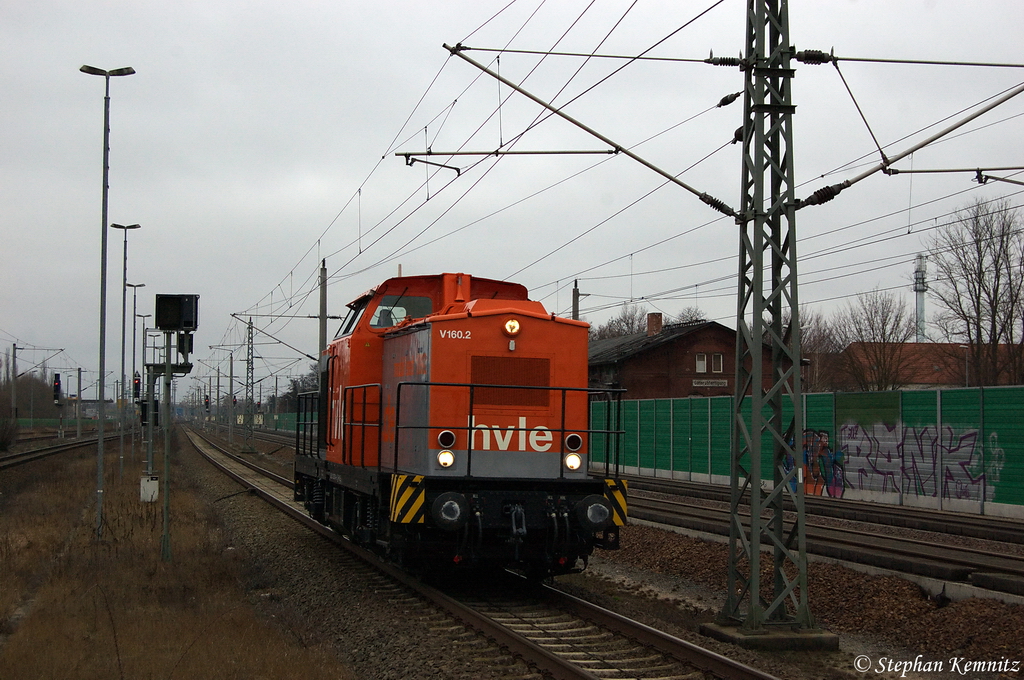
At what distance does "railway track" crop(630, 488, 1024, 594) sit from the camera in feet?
31.4

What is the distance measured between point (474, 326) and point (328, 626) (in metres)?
3.51

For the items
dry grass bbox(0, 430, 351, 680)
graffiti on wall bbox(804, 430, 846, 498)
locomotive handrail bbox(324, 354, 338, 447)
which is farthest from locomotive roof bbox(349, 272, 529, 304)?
graffiti on wall bbox(804, 430, 846, 498)

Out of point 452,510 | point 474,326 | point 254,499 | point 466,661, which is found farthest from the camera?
point 254,499

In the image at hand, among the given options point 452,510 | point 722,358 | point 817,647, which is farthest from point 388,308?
point 722,358

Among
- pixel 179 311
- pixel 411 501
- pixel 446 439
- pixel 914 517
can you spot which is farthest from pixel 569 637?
pixel 914 517

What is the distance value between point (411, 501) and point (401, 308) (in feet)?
10.8

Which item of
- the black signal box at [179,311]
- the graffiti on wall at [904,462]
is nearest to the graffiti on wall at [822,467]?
the graffiti on wall at [904,462]

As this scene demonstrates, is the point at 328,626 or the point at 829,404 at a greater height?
the point at 829,404

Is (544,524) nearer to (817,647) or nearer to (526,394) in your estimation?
(526,394)

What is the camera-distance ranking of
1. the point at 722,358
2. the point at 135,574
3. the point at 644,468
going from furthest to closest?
the point at 722,358, the point at 644,468, the point at 135,574

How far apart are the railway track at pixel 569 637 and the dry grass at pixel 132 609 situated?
5.23ft

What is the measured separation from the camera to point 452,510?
8.83m
